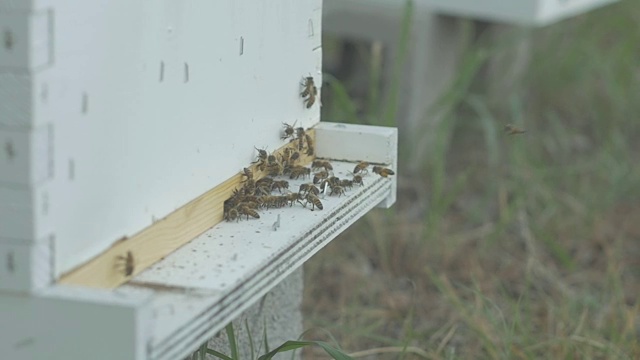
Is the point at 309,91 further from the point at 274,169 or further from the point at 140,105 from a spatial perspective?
the point at 140,105

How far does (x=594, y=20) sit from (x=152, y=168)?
488 cm

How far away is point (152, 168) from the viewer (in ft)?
6.38

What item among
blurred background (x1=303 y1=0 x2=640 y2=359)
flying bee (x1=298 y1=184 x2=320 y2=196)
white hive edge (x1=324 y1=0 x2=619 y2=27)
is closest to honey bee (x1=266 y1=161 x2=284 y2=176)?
flying bee (x1=298 y1=184 x2=320 y2=196)

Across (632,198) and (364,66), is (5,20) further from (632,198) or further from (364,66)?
(364,66)

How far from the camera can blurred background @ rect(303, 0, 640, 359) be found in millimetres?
3559

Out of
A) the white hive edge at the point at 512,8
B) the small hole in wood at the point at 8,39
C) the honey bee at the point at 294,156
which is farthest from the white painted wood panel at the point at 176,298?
the white hive edge at the point at 512,8

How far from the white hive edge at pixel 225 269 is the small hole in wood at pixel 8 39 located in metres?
0.44

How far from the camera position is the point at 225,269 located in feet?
6.34

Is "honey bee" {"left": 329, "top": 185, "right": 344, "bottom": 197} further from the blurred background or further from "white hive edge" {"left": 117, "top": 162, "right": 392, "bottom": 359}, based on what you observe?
the blurred background

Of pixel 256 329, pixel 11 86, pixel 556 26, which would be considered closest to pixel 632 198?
pixel 556 26

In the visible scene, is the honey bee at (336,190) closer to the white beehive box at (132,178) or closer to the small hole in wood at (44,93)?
the white beehive box at (132,178)

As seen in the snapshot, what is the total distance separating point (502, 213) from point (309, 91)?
84.4 inches

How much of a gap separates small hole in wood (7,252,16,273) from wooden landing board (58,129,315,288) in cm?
7

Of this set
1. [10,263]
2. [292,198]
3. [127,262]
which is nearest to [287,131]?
[292,198]
